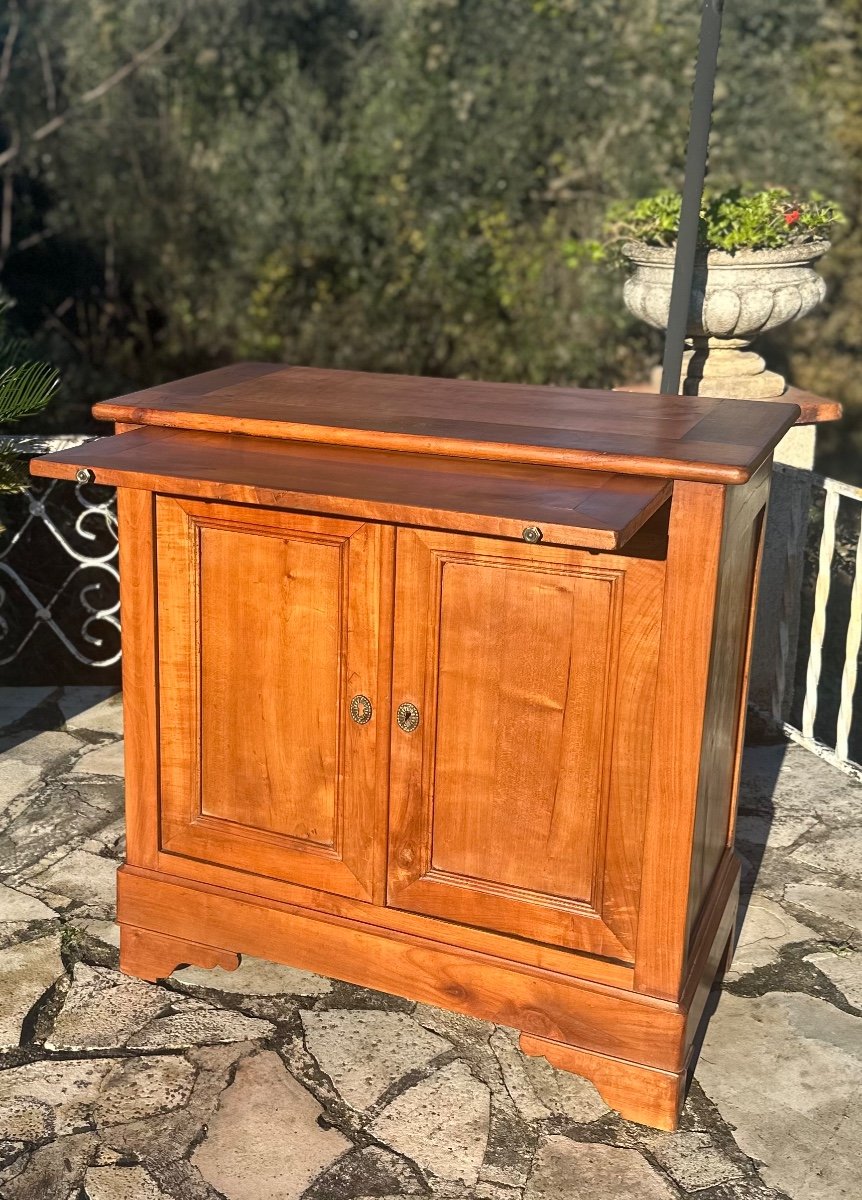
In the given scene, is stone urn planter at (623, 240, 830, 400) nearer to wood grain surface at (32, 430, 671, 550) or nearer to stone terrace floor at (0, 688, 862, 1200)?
stone terrace floor at (0, 688, 862, 1200)

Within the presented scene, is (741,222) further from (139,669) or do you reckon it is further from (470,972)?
(470,972)

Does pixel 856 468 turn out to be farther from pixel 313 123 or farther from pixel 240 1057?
pixel 240 1057

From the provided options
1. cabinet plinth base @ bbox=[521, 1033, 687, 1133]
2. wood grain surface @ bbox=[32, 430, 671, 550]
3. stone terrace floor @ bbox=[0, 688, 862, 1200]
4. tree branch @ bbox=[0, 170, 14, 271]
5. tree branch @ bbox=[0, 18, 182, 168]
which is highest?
tree branch @ bbox=[0, 18, 182, 168]

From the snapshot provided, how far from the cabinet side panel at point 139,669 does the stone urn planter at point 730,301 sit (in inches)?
88.9

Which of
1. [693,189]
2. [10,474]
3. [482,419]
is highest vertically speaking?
[693,189]

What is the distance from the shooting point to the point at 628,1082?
2.73 metres

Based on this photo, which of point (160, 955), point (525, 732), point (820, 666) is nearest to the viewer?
point (525, 732)

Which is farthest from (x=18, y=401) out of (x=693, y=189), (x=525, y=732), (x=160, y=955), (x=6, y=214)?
(x=6, y=214)

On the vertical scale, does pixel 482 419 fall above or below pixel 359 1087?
above

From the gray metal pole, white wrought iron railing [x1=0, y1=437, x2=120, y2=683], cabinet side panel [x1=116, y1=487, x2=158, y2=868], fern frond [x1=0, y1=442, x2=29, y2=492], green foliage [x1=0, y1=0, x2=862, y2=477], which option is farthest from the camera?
green foliage [x1=0, y1=0, x2=862, y2=477]

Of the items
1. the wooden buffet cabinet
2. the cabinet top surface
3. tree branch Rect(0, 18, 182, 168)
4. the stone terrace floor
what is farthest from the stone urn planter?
tree branch Rect(0, 18, 182, 168)

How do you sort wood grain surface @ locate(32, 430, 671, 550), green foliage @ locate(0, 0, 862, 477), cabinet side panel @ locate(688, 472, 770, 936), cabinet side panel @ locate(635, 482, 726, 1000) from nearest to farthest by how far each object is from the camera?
wood grain surface @ locate(32, 430, 671, 550)
cabinet side panel @ locate(635, 482, 726, 1000)
cabinet side panel @ locate(688, 472, 770, 936)
green foliage @ locate(0, 0, 862, 477)

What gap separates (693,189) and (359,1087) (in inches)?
109

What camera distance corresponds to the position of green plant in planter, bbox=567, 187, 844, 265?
451cm
